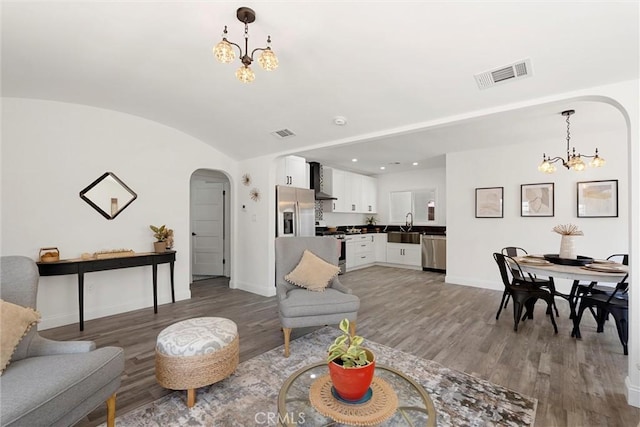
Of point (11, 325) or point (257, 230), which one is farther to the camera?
point (257, 230)

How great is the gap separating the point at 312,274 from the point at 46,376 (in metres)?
2.12

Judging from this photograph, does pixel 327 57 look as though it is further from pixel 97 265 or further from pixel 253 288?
pixel 253 288

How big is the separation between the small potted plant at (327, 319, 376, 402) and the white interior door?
5.23 meters

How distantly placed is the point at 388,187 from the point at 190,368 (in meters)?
7.21

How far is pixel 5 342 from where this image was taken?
1455 mm

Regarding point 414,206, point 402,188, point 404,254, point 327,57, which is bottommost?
point 404,254

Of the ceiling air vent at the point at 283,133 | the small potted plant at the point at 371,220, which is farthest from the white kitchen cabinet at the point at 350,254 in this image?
the ceiling air vent at the point at 283,133

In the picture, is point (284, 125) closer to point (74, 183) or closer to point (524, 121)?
point (74, 183)

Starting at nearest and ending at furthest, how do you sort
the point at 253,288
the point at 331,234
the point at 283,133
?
the point at 283,133
the point at 253,288
the point at 331,234

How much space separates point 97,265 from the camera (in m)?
3.39

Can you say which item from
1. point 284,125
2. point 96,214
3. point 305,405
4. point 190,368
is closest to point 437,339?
point 305,405

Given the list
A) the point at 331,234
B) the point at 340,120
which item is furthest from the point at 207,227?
the point at 340,120

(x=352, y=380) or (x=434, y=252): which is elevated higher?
(x=352, y=380)

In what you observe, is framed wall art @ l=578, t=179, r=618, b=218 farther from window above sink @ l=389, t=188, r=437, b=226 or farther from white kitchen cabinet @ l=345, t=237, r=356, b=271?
white kitchen cabinet @ l=345, t=237, r=356, b=271
